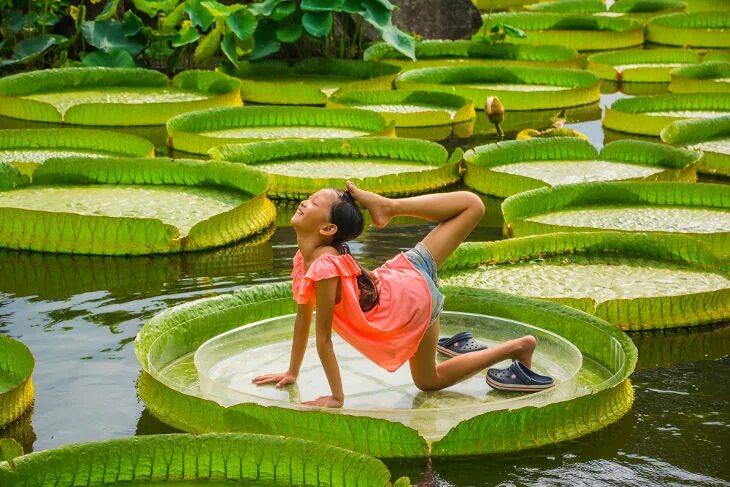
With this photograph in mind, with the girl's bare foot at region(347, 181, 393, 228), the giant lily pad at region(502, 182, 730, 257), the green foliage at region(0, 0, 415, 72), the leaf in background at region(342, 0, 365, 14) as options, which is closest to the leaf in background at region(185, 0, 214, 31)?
the green foliage at region(0, 0, 415, 72)

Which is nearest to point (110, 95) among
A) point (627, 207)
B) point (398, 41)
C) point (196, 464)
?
point (398, 41)

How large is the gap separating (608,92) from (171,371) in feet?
25.3

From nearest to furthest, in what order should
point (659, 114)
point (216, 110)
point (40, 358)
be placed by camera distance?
point (40, 358) < point (216, 110) < point (659, 114)

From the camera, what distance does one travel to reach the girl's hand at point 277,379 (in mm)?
4406

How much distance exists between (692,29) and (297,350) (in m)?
11.1

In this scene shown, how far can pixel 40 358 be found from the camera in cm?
503

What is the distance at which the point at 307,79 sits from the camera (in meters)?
11.5

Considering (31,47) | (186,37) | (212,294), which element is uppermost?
(186,37)

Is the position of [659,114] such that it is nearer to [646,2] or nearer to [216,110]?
[216,110]

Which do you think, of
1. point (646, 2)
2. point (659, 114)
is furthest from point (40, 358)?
point (646, 2)

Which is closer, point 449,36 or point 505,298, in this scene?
point 505,298

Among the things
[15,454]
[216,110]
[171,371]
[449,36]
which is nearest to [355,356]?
[171,371]

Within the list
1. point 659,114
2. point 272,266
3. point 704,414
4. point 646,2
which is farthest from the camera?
point 646,2

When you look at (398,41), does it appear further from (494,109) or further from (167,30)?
(494,109)
